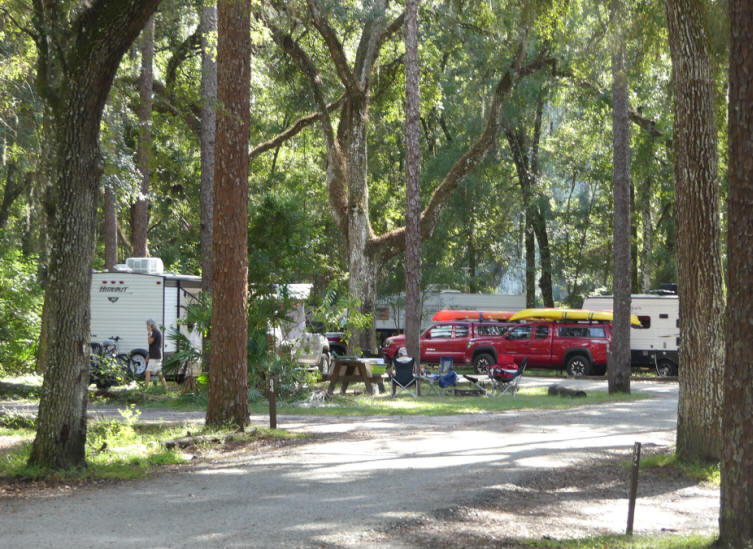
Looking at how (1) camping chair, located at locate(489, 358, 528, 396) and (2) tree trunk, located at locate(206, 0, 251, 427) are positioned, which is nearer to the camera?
(2) tree trunk, located at locate(206, 0, 251, 427)

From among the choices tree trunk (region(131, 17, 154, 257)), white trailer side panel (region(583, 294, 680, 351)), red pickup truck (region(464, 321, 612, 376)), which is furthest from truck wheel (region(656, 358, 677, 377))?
tree trunk (region(131, 17, 154, 257))

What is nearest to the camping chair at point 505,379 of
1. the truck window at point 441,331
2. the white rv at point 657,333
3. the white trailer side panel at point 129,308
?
the white trailer side panel at point 129,308

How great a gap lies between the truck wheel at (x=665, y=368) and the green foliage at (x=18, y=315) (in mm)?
19207

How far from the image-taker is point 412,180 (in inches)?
899

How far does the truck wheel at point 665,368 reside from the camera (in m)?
30.2

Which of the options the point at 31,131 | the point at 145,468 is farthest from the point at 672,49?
the point at 31,131

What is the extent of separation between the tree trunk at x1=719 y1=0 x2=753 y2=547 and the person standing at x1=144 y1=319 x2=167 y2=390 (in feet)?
48.9

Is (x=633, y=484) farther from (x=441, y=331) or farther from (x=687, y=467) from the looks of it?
(x=441, y=331)

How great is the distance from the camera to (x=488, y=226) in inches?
1885

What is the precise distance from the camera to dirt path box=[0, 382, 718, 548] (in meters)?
7.07

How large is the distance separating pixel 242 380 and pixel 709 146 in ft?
22.5

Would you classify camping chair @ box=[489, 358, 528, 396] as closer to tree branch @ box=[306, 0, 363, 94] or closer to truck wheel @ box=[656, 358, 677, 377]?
tree branch @ box=[306, 0, 363, 94]

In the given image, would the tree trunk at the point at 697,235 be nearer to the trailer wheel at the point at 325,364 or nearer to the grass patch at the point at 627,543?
the grass patch at the point at 627,543

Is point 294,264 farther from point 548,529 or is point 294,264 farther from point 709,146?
point 548,529
